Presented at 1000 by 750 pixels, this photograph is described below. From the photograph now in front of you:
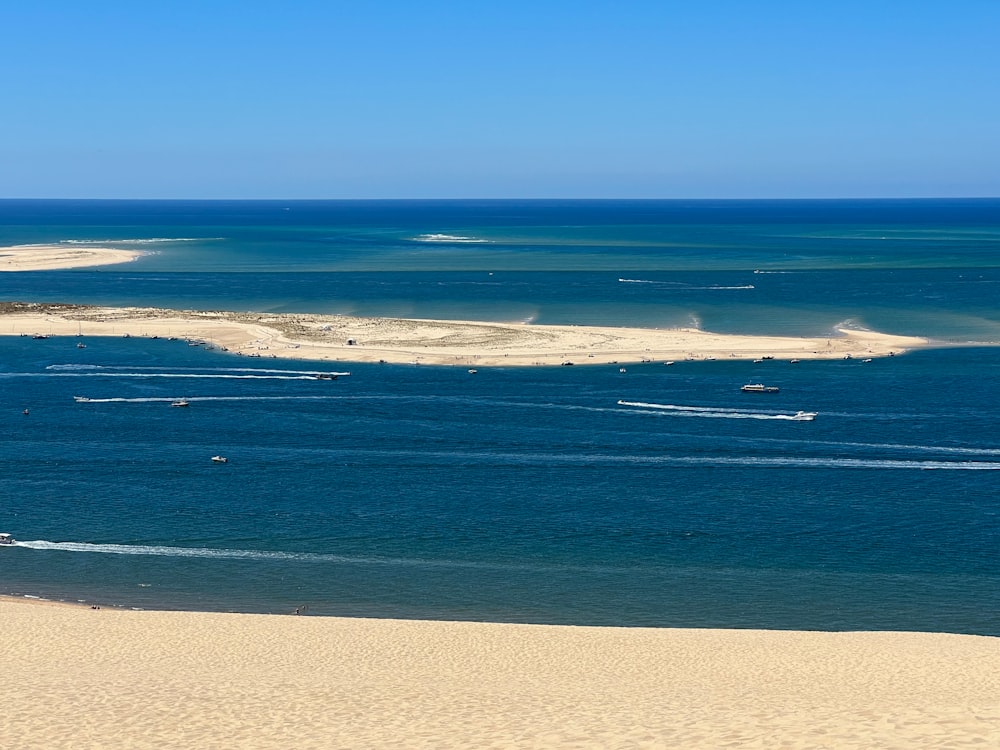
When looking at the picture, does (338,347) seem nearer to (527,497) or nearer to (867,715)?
(527,497)

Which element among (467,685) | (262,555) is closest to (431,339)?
(262,555)

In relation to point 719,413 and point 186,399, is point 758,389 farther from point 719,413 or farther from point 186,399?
point 186,399

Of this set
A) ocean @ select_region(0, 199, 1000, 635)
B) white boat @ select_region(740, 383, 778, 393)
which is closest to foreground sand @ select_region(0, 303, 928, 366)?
ocean @ select_region(0, 199, 1000, 635)

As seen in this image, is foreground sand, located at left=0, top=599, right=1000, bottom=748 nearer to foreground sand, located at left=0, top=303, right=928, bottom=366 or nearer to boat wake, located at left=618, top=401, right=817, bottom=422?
boat wake, located at left=618, top=401, right=817, bottom=422

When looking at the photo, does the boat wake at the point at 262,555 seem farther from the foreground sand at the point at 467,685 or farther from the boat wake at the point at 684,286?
the boat wake at the point at 684,286

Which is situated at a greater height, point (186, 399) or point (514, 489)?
point (186, 399)

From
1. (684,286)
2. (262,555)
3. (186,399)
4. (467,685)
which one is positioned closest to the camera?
(467,685)

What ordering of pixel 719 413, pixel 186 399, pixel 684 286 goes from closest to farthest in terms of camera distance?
1. pixel 719 413
2. pixel 186 399
3. pixel 684 286
